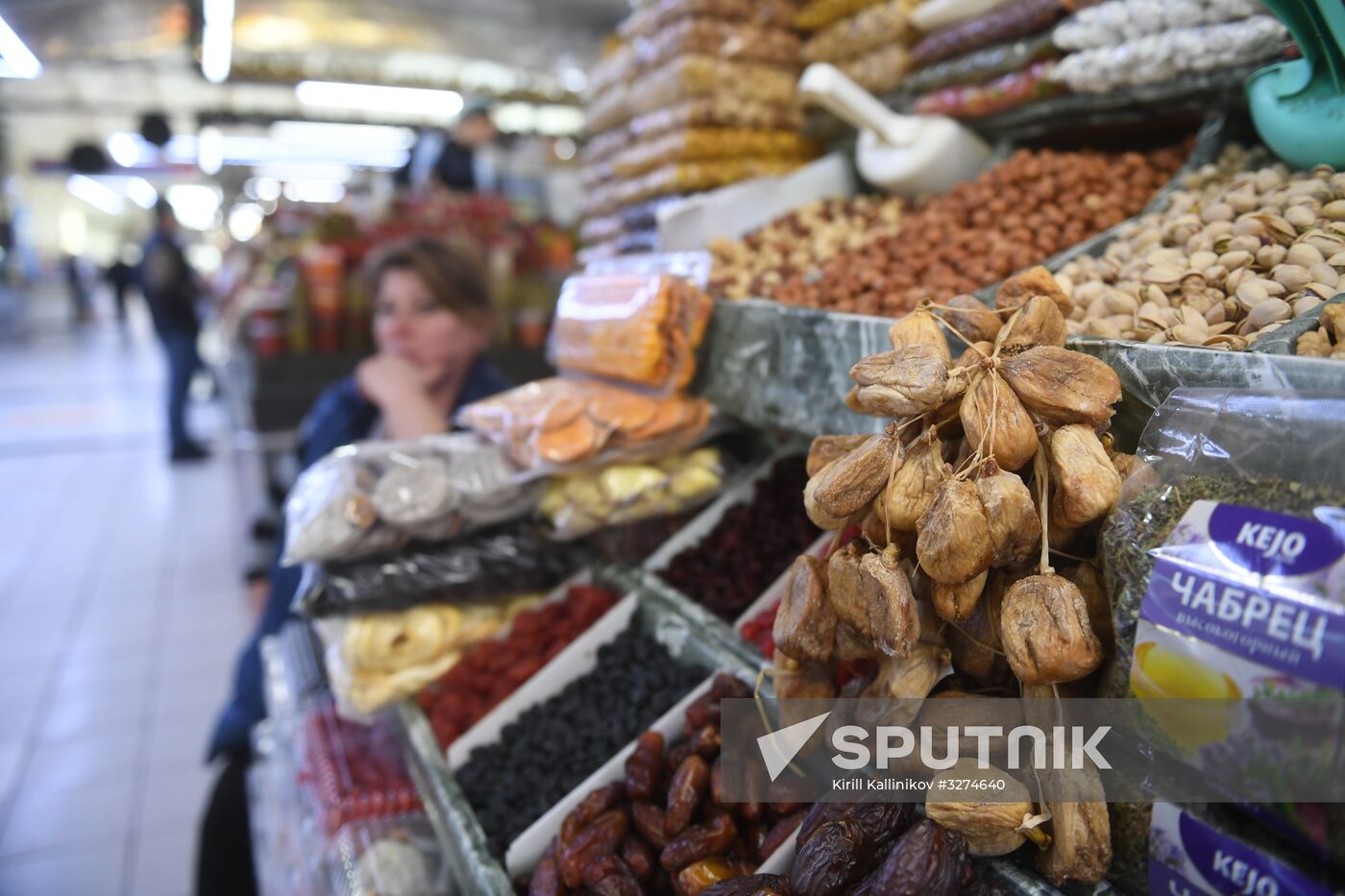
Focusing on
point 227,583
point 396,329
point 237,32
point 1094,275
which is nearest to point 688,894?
point 1094,275

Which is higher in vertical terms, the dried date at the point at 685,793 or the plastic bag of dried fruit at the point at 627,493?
the plastic bag of dried fruit at the point at 627,493

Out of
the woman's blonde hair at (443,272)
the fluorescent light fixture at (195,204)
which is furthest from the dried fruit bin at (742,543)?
the fluorescent light fixture at (195,204)

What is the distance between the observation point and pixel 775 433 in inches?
63.0

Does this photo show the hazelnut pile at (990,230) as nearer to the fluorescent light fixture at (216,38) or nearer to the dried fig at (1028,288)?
the dried fig at (1028,288)

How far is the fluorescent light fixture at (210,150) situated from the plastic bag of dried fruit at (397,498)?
10.3m

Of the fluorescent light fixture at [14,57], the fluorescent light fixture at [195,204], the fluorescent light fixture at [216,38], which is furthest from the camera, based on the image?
the fluorescent light fixture at [195,204]

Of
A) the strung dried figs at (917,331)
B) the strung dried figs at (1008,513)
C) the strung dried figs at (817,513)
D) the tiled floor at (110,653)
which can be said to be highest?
the strung dried figs at (917,331)

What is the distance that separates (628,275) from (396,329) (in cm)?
96

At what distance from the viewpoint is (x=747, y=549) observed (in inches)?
56.1

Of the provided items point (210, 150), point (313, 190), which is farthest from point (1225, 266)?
point (313, 190)

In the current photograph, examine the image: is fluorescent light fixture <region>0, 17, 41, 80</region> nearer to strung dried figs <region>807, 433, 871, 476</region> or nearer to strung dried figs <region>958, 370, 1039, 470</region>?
strung dried figs <region>807, 433, 871, 476</region>

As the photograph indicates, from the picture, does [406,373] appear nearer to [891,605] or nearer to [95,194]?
[891,605]

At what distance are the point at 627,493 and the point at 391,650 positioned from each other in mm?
515

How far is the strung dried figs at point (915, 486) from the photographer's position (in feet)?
2.31
